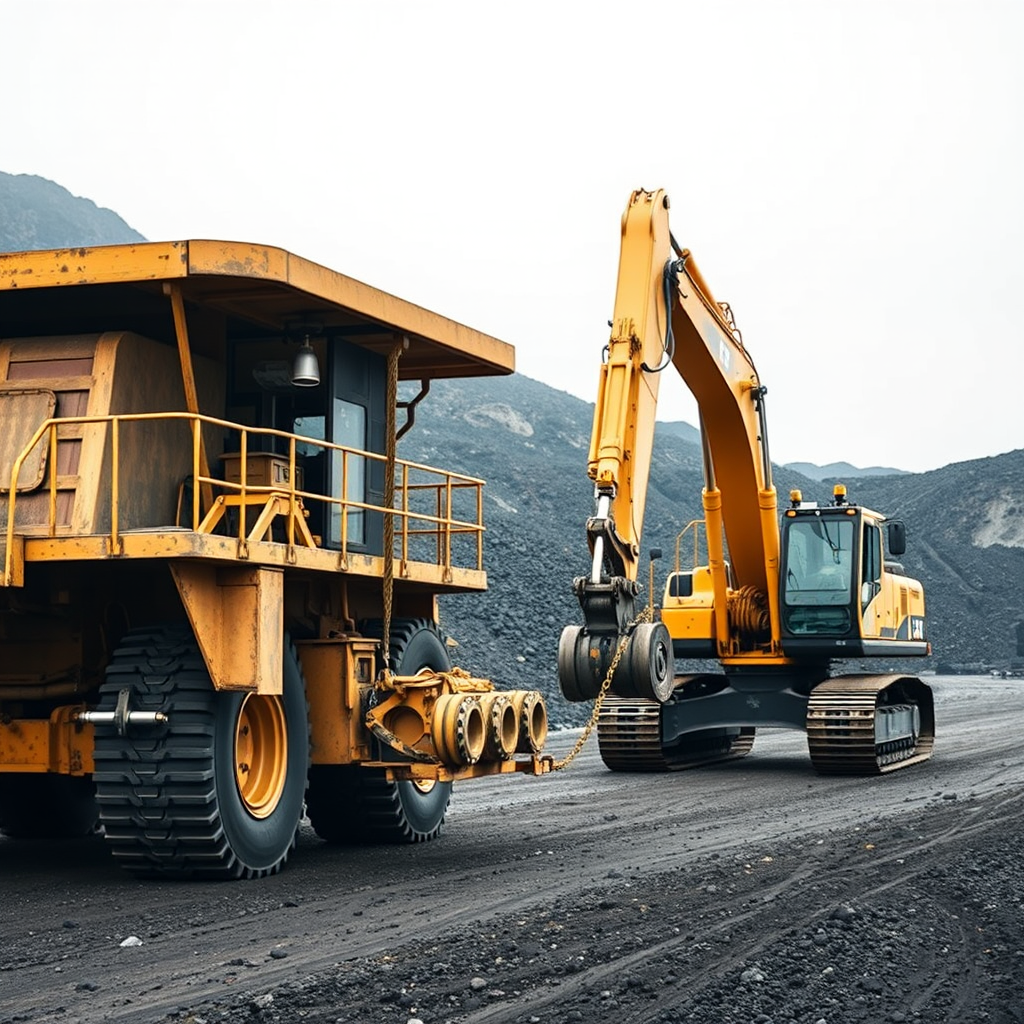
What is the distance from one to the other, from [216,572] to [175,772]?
4.00 feet

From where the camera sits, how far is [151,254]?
9.98m

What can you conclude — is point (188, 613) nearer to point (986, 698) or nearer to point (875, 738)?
point (875, 738)

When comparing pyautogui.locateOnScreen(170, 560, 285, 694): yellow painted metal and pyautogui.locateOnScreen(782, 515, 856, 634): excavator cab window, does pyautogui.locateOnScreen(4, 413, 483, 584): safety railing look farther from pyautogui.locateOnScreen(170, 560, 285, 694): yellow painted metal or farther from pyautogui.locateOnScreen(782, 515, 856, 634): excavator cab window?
pyautogui.locateOnScreen(782, 515, 856, 634): excavator cab window

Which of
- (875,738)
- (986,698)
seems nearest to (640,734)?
(875,738)

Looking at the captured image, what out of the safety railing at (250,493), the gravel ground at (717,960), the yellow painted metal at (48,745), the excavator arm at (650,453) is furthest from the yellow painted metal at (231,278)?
the gravel ground at (717,960)

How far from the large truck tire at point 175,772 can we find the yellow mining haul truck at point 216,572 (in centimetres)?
1

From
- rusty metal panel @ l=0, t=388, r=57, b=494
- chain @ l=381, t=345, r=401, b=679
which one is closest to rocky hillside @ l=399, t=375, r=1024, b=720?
chain @ l=381, t=345, r=401, b=679

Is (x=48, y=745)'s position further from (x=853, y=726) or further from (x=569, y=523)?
(x=569, y=523)

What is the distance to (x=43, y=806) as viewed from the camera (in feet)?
42.9

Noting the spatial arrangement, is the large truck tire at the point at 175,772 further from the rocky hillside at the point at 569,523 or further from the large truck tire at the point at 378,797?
the rocky hillside at the point at 569,523

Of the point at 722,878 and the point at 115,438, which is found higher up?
the point at 115,438

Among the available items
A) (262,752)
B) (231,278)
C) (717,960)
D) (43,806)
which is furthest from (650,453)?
(717,960)

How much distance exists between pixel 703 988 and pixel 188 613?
13.2 feet

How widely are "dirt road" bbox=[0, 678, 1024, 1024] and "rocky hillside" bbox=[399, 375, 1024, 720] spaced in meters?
15.4
